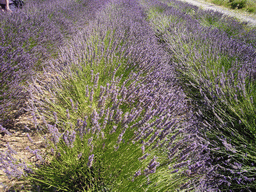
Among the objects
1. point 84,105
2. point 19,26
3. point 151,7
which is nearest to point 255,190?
point 84,105

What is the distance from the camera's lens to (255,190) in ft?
4.44

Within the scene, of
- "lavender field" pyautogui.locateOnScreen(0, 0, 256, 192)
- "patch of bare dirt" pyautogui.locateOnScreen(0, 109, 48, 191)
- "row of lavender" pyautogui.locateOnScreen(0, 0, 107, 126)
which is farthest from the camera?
"row of lavender" pyautogui.locateOnScreen(0, 0, 107, 126)

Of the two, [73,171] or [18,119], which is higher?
[73,171]

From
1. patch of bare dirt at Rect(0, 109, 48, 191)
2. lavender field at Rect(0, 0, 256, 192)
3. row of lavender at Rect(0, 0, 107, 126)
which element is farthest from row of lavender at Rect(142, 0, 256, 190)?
row of lavender at Rect(0, 0, 107, 126)

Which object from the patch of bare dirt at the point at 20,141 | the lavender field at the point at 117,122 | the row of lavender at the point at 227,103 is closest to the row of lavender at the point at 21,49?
the lavender field at the point at 117,122

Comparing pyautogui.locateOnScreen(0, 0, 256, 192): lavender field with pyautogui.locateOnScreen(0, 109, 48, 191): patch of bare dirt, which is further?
pyautogui.locateOnScreen(0, 109, 48, 191): patch of bare dirt

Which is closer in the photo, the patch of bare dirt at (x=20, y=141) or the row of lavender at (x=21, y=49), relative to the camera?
the patch of bare dirt at (x=20, y=141)

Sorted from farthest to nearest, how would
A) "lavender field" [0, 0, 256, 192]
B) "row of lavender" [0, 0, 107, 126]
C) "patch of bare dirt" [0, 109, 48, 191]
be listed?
"row of lavender" [0, 0, 107, 126] < "patch of bare dirt" [0, 109, 48, 191] < "lavender field" [0, 0, 256, 192]

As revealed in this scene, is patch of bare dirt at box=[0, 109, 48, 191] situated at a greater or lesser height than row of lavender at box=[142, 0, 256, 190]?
lesser

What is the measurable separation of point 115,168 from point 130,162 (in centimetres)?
13

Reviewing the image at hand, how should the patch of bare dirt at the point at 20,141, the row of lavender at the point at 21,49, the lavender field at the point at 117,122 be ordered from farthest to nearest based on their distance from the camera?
the row of lavender at the point at 21,49 < the patch of bare dirt at the point at 20,141 < the lavender field at the point at 117,122

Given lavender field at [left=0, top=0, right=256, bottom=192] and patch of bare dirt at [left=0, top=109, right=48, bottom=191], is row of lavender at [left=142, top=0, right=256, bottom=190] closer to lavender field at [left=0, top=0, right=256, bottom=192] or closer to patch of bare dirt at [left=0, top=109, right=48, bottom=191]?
lavender field at [left=0, top=0, right=256, bottom=192]

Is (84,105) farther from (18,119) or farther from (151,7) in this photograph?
(151,7)

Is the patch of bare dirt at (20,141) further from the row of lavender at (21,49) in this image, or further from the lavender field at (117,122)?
the row of lavender at (21,49)
